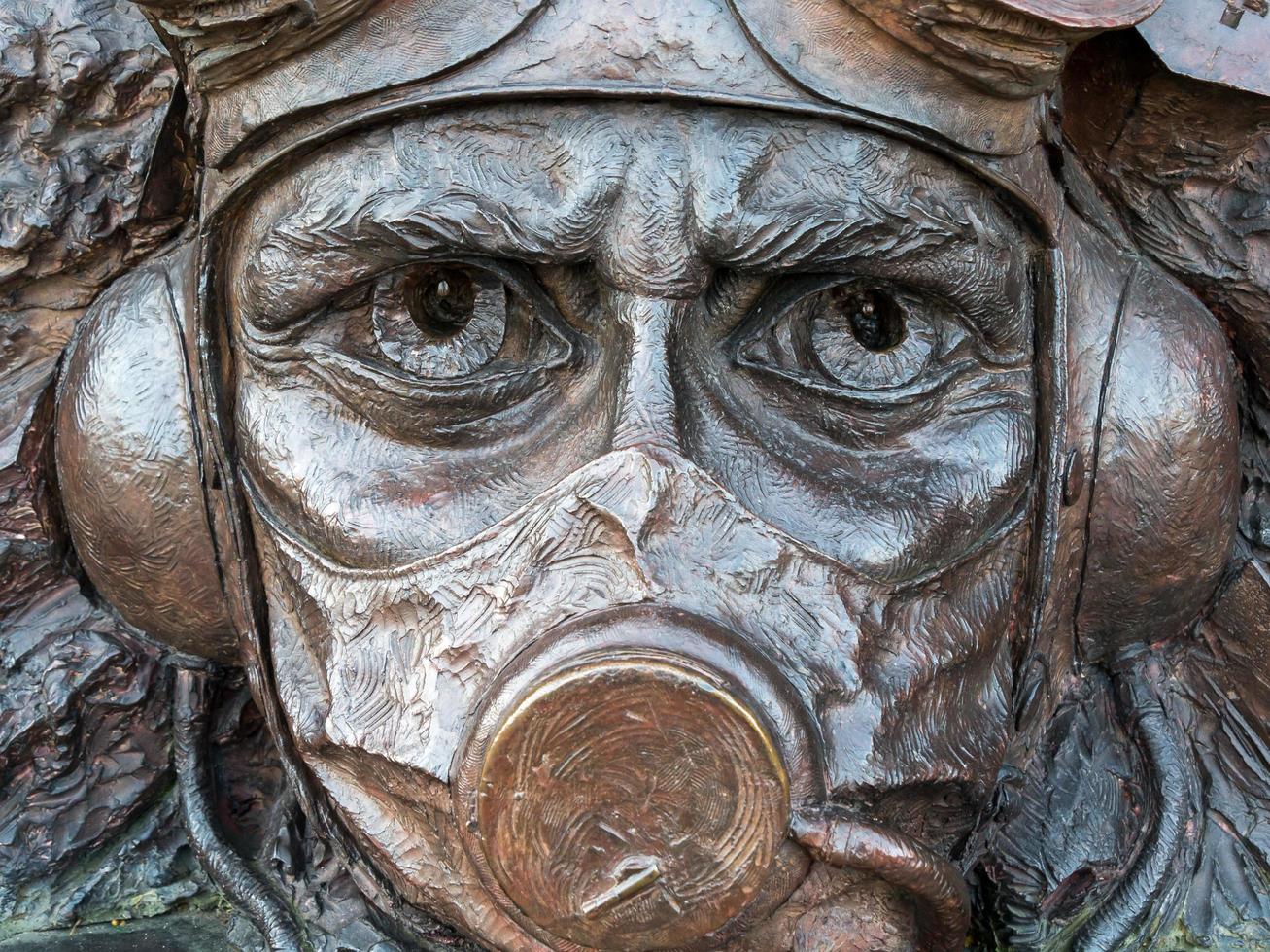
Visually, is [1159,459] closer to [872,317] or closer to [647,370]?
[872,317]

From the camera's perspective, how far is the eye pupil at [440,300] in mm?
1500

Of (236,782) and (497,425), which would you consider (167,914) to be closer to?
(236,782)

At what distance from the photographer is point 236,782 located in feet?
6.50

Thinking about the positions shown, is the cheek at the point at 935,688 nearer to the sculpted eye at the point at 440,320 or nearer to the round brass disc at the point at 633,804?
the round brass disc at the point at 633,804

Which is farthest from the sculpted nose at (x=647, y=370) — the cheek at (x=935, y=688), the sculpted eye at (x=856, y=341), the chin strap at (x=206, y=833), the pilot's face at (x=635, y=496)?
the chin strap at (x=206, y=833)

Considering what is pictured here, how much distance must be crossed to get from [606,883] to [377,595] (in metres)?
0.37

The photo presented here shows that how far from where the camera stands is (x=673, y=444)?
138cm

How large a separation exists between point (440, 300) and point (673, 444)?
318 millimetres

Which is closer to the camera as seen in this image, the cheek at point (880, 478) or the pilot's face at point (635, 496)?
the pilot's face at point (635, 496)

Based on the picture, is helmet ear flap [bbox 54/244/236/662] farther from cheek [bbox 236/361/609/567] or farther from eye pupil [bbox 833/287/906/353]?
eye pupil [bbox 833/287/906/353]

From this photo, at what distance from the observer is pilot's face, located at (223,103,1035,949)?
51.6 inches

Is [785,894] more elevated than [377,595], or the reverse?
[377,595]

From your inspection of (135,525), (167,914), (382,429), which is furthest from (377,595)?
(167,914)

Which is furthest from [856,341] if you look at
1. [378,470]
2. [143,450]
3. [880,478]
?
[143,450]
